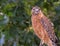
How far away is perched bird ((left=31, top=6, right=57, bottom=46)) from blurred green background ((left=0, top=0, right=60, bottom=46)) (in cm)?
32

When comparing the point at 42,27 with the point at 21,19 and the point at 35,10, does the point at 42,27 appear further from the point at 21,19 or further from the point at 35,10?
the point at 21,19

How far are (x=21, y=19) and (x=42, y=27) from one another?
1.91 ft

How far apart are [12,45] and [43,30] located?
0.88 meters

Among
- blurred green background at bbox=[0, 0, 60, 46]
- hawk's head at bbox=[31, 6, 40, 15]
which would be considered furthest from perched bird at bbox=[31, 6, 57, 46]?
blurred green background at bbox=[0, 0, 60, 46]

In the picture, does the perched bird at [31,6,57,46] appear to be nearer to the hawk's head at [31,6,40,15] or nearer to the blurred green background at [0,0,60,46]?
the hawk's head at [31,6,40,15]

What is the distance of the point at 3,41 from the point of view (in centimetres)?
566

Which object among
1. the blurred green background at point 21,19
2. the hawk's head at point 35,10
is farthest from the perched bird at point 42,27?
the blurred green background at point 21,19

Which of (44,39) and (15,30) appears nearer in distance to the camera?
(44,39)

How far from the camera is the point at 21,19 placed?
5.57 metres

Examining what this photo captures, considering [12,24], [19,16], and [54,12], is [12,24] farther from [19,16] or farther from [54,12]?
[54,12]

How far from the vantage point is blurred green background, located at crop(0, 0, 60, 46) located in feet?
17.9

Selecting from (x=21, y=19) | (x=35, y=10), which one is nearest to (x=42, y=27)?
(x=35, y=10)

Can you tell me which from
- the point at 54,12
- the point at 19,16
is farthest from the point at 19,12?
the point at 54,12

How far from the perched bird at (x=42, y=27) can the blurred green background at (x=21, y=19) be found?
32 cm
